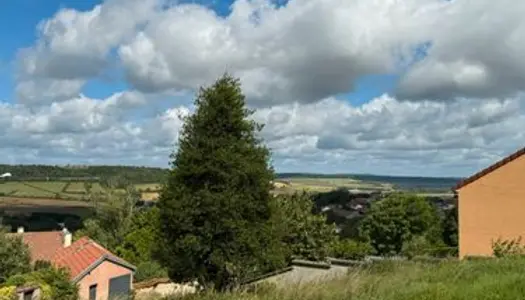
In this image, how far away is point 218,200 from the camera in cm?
1755

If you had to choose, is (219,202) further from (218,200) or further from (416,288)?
(416,288)

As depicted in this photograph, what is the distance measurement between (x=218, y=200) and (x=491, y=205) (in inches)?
433

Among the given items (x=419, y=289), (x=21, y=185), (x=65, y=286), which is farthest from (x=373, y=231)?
(x=21, y=185)

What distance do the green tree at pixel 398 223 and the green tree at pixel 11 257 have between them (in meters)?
26.3

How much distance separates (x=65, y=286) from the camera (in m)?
24.4

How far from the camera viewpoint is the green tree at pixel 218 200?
17562 mm

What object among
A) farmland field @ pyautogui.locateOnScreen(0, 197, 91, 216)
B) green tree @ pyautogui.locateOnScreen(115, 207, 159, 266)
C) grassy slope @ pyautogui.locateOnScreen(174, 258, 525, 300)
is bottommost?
green tree @ pyautogui.locateOnScreen(115, 207, 159, 266)

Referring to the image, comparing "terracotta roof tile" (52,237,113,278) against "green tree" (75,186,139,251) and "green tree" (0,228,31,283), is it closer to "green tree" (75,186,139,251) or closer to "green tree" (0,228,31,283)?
"green tree" (0,228,31,283)

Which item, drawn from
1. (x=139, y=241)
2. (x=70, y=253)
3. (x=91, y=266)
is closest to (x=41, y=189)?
(x=139, y=241)

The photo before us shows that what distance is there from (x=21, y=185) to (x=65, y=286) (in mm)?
60518

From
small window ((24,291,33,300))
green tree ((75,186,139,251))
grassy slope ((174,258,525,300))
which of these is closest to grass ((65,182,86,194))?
green tree ((75,186,139,251))

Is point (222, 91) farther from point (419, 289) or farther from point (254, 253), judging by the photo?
point (419, 289)

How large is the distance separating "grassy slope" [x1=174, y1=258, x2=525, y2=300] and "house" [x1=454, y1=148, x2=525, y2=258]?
1360 centimetres

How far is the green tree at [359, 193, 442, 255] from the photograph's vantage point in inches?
1841
